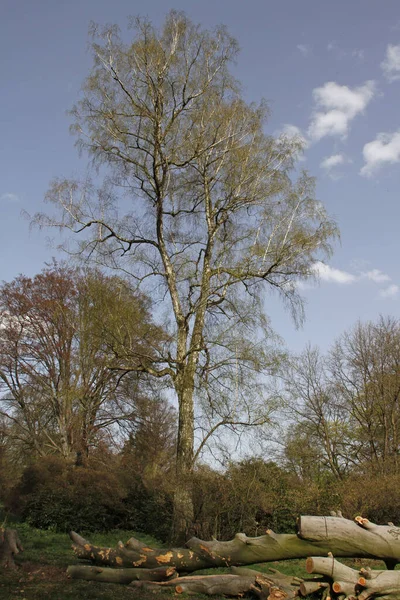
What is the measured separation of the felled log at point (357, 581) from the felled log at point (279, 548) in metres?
0.48

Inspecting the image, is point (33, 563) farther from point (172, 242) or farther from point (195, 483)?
point (172, 242)

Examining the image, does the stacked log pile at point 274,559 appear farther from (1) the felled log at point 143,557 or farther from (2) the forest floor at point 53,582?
(2) the forest floor at point 53,582

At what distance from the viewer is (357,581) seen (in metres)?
6.87

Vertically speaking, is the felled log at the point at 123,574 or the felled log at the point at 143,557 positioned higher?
the felled log at the point at 143,557

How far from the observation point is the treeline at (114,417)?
580 inches

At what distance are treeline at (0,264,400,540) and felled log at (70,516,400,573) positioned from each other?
19.2 ft

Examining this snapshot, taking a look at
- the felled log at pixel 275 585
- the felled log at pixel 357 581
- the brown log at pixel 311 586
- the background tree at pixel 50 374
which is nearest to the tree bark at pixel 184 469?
the felled log at pixel 275 585

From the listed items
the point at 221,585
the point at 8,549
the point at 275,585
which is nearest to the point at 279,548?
the point at 275,585

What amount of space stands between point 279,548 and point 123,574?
8.16 ft

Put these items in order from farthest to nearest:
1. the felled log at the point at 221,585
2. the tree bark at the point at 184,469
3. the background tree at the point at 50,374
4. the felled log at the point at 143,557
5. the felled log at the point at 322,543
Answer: the background tree at the point at 50,374 < the tree bark at the point at 184,469 < the felled log at the point at 143,557 < the felled log at the point at 221,585 < the felled log at the point at 322,543

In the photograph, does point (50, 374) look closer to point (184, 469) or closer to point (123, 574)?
point (184, 469)

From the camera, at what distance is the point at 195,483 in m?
12.5

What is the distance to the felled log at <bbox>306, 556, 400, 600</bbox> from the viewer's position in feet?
22.2

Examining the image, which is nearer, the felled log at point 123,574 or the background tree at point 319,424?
the felled log at point 123,574
